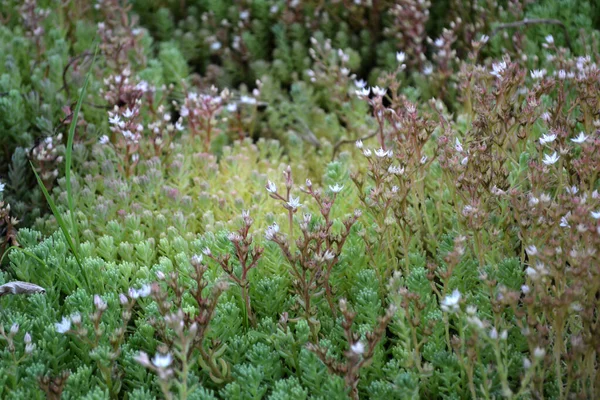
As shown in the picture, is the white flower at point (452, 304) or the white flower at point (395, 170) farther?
the white flower at point (395, 170)

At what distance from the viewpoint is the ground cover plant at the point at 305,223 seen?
228 cm

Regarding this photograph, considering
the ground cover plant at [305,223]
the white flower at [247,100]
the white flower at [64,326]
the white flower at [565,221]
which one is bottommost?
the white flower at [247,100]

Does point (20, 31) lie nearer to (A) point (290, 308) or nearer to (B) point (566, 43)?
(A) point (290, 308)

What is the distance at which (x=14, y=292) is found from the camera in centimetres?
266

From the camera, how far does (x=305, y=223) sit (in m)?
2.57

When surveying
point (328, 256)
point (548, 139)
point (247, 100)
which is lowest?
point (247, 100)

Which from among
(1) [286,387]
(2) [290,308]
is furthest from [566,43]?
(1) [286,387]

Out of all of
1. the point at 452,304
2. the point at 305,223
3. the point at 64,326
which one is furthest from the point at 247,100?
the point at 452,304

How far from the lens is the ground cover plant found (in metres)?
2.28

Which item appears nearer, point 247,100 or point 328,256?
point 328,256

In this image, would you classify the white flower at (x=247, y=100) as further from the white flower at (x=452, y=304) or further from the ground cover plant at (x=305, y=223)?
the white flower at (x=452, y=304)

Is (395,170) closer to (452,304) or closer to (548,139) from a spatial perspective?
(548,139)

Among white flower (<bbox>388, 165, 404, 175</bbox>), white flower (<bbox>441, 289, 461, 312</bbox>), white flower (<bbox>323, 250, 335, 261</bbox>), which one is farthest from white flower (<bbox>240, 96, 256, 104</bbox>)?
white flower (<bbox>441, 289, 461, 312</bbox>)

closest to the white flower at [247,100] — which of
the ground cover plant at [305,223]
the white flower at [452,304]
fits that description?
the ground cover plant at [305,223]
